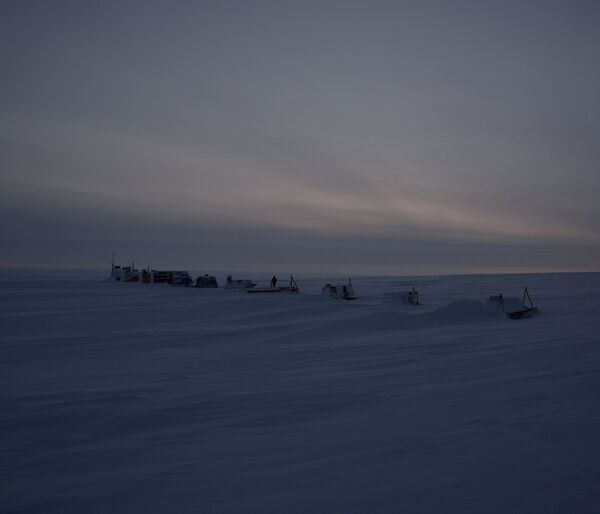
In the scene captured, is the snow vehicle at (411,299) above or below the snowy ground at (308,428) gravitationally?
above

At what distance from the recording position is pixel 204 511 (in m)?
4.46

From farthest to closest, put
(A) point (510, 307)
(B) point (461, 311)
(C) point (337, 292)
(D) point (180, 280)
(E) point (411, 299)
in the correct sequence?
(D) point (180, 280)
(C) point (337, 292)
(E) point (411, 299)
(A) point (510, 307)
(B) point (461, 311)

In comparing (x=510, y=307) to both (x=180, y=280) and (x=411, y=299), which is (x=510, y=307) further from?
(x=180, y=280)

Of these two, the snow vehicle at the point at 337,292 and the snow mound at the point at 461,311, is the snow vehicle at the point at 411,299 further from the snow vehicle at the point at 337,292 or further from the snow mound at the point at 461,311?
the snow mound at the point at 461,311

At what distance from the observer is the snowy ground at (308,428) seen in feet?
15.3

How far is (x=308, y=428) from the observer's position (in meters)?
6.75

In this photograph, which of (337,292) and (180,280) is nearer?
(337,292)

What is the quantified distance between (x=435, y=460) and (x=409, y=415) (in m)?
1.72

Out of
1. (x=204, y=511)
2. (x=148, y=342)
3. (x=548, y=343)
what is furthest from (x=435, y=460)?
(x=148, y=342)

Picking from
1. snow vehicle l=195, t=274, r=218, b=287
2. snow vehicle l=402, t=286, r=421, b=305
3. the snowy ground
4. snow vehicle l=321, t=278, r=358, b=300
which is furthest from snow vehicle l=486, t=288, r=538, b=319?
snow vehicle l=195, t=274, r=218, b=287

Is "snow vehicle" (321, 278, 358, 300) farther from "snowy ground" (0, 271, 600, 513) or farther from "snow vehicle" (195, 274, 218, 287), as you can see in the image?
"snowy ground" (0, 271, 600, 513)

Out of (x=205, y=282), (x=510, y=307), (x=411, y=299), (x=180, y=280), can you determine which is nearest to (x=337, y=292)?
(x=411, y=299)

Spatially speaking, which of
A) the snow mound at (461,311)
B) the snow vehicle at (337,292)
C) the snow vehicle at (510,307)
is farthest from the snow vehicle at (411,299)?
the snow mound at (461,311)

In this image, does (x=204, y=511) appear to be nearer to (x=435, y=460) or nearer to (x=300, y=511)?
(x=300, y=511)
